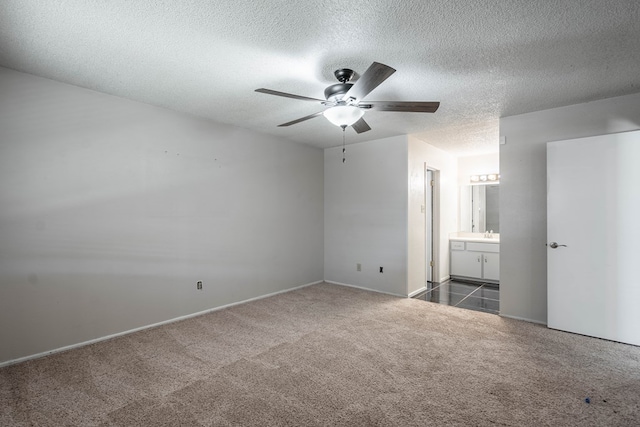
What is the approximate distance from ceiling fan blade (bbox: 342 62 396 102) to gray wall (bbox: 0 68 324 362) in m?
2.32

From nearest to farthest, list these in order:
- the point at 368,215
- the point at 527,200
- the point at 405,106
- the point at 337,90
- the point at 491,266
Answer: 1. the point at 405,106
2. the point at 337,90
3. the point at 527,200
4. the point at 368,215
5. the point at 491,266

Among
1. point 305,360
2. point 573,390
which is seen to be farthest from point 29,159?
point 573,390

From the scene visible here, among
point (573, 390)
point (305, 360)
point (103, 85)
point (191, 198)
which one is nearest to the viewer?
point (573, 390)

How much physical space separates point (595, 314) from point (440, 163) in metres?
3.25

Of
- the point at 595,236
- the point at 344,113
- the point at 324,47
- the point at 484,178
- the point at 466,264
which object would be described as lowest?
the point at 466,264

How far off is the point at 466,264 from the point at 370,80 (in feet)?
16.1

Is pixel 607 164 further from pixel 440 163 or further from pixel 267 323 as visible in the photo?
pixel 267 323

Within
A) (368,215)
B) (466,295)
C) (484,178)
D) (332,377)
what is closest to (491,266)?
(466,295)

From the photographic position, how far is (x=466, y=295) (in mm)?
4781

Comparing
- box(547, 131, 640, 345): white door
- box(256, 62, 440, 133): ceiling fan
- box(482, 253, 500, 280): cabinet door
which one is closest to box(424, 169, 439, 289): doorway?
box(482, 253, 500, 280): cabinet door

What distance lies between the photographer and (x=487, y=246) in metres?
5.59

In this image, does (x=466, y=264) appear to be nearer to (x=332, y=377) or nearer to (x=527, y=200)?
(x=527, y=200)

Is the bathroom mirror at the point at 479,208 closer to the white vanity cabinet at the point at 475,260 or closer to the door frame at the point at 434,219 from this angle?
the white vanity cabinet at the point at 475,260

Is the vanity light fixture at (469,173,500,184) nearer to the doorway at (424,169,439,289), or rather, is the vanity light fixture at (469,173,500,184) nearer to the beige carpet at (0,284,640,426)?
the doorway at (424,169,439,289)
